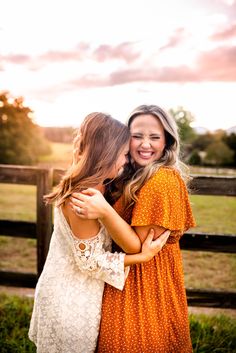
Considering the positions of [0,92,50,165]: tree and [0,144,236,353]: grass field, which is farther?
[0,92,50,165]: tree

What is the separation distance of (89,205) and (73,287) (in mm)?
578

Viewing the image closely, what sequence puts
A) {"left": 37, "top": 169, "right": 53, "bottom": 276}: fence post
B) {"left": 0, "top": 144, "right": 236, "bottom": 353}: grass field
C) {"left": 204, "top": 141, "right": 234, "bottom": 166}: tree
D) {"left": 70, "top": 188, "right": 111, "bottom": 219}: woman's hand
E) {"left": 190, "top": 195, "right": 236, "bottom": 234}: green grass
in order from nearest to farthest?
{"left": 70, "top": 188, "right": 111, "bottom": 219}: woman's hand
{"left": 0, "top": 144, "right": 236, "bottom": 353}: grass field
{"left": 37, "top": 169, "right": 53, "bottom": 276}: fence post
{"left": 190, "top": 195, "right": 236, "bottom": 234}: green grass
{"left": 204, "top": 141, "right": 234, "bottom": 166}: tree

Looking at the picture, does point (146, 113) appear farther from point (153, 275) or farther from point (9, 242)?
point (9, 242)

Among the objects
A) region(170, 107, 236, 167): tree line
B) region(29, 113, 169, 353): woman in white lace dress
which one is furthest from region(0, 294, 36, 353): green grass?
region(170, 107, 236, 167): tree line

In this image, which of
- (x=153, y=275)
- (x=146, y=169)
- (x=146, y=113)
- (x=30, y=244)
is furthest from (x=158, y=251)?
(x=30, y=244)

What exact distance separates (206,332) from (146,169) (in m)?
2.17

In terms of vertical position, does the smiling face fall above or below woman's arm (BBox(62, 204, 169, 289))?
above

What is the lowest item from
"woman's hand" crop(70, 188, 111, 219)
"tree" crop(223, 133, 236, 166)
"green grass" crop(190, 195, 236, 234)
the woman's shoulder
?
"green grass" crop(190, 195, 236, 234)

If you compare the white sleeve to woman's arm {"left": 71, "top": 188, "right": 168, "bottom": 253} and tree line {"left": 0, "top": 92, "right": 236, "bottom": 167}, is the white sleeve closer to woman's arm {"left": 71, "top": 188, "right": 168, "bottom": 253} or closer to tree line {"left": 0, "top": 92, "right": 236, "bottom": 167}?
woman's arm {"left": 71, "top": 188, "right": 168, "bottom": 253}

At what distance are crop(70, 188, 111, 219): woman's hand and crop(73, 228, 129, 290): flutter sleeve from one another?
189 millimetres

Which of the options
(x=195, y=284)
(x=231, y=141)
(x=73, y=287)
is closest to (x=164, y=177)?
(x=73, y=287)

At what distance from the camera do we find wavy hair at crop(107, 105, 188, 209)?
241 centimetres

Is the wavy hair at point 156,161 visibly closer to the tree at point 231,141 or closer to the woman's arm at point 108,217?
the woman's arm at point 108,217

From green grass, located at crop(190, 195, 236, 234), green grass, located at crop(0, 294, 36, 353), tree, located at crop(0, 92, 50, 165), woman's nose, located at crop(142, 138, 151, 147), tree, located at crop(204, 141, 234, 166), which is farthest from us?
tree, located at crop(204, 141, 234, 166)
